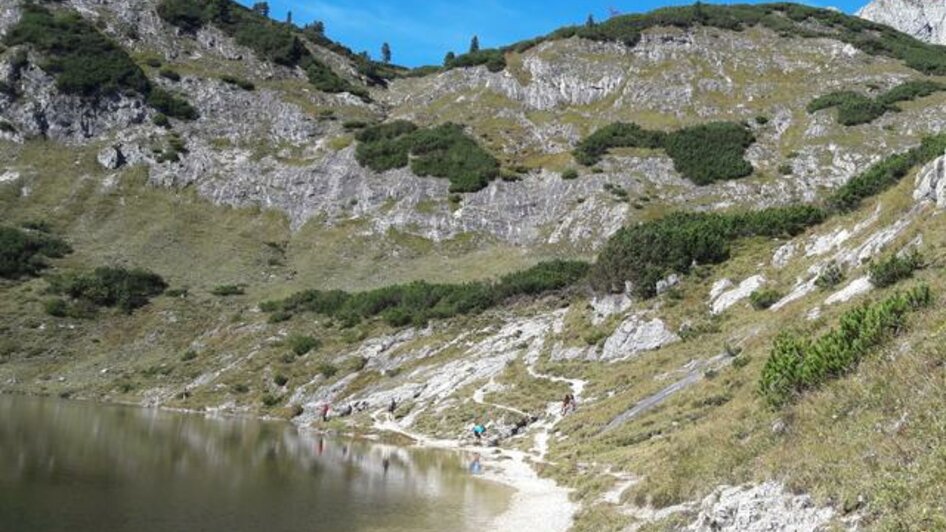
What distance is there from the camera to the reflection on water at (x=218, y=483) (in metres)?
25.3

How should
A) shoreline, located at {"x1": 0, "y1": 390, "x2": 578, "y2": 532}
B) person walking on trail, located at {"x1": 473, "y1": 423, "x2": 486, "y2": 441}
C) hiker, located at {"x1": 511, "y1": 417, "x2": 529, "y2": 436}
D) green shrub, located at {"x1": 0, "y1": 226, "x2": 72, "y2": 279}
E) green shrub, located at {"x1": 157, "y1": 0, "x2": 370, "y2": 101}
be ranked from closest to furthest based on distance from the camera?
shoreline, located at {"x1": 0, "y1": 390, "x2": 578, "y2": 532} → person walking on trail, located at {"x1": 473, "y1": 423, "x2": 486, "y2": 441} → hiker, located at {"x1": 511, "y1": 417, "x2": 529, "y2": 436} → green shrub, located at {"x1": 0, "y1": 226, "x2": 72, "y2": 279} → green shrub, located at {"x1": 157, "y1": 0, "x2": 370, "y2": 101}

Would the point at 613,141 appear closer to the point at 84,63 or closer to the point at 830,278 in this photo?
the point at 830,278

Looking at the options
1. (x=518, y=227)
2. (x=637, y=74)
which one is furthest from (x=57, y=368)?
(x=637, y=74)

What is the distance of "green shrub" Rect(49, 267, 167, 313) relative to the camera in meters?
93.6

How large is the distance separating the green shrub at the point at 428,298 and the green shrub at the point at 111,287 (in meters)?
18.6

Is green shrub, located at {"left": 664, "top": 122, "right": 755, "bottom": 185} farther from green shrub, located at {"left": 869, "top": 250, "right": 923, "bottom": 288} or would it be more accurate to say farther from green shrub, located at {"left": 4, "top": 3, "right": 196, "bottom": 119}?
green shrub, located at {"left": 4, "top": 3, "right": 196, "bottom": 119}

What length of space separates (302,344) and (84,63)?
96.3 metres

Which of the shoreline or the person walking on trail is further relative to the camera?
the person walking on trail

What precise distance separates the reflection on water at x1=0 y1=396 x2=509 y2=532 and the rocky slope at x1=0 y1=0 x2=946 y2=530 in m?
5.88

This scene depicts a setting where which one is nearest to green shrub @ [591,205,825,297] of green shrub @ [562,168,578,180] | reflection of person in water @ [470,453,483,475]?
reflection of person in water @ [470,453,483,475]

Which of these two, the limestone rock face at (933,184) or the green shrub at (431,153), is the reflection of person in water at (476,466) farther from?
the green shrub at (431,153)

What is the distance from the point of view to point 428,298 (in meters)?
85.1

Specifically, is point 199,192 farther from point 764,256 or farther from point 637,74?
point 764,256

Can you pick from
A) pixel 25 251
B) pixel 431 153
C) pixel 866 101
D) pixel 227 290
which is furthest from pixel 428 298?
pixel 866 101
